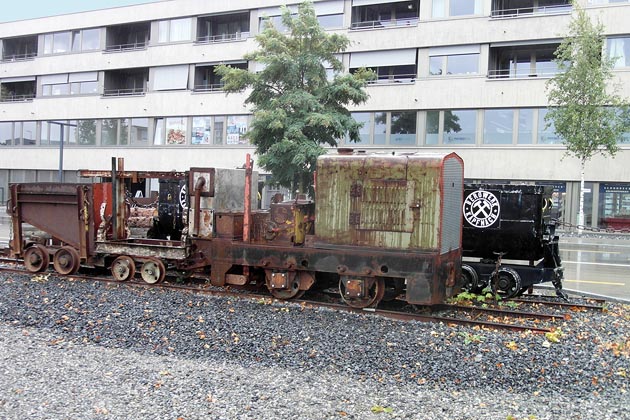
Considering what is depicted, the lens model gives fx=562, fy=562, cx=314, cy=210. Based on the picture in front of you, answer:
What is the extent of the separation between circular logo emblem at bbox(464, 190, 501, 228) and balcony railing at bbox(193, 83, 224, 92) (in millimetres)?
26727

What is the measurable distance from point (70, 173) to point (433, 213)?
38410 mm

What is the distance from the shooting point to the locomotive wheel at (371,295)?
28.9 feet

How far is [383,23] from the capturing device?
31750 mm

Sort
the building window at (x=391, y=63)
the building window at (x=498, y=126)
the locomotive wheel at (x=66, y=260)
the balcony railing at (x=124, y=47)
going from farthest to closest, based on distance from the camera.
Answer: the balcony railing at (x=124, y=47), the building window at (x=391, y=63), the building window at (x=498, y=126), the locomotive wheel at (x=66, y=260)

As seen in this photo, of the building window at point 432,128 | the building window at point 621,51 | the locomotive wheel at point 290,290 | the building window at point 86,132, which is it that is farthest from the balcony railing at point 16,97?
the locomotive wheel at point 290,290

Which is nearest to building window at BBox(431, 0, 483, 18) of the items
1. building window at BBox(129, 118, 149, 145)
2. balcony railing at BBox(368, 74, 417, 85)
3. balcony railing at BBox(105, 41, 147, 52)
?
balcony railing at BBox(368, 74, 417, 85)

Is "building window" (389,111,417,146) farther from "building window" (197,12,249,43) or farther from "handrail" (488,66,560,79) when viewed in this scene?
"building window" (197,12,249,43)

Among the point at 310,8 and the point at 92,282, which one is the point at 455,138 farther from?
the point at 92,282

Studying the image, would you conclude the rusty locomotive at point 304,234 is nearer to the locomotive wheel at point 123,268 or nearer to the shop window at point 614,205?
the locomotive wheel at point 123,268

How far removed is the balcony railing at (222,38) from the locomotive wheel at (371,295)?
2861cm

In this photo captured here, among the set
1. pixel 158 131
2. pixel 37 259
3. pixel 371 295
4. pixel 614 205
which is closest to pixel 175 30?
pixel 158 131

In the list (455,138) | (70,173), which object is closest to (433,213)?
(455,138)

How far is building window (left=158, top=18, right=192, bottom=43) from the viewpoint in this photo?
36.6 meters

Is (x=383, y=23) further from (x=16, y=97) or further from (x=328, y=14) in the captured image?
(x=16, y=97)
